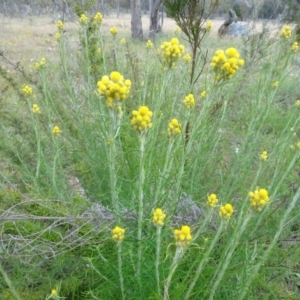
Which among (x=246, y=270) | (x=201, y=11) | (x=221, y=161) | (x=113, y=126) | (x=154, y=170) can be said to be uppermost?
(x=201, y=11)

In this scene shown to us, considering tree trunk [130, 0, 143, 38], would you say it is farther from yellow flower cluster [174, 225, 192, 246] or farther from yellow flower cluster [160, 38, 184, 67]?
yellow flower cluster [174, 225, 192, 246]

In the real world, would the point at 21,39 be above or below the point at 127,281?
below

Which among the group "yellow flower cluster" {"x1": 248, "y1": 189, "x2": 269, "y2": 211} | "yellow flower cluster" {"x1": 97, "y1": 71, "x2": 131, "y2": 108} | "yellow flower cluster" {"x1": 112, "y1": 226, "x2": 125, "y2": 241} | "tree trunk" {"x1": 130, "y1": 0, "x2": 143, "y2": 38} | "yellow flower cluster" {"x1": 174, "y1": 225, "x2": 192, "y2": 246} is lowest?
"tree trunk" {"x1": 130, "y1": 0, "x2": 143, "y2": 38}

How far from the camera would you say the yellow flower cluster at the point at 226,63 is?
133 centimetres

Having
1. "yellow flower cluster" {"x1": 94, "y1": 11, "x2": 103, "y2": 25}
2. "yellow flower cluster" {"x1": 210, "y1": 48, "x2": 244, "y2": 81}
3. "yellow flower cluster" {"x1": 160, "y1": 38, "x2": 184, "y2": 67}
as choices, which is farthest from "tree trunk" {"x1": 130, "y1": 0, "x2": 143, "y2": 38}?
"yellow flower cluster" {"x1": 210, "y1": 48, "x2": 244, "y2": 81}

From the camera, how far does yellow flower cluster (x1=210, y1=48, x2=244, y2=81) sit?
1330 mm

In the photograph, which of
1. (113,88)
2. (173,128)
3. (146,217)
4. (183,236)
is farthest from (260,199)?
(146,217)

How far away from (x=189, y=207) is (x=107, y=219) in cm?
47

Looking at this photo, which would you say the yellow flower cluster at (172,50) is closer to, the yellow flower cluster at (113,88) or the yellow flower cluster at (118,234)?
the yellow flower cluster at (113,88)

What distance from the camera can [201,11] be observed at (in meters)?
2.75

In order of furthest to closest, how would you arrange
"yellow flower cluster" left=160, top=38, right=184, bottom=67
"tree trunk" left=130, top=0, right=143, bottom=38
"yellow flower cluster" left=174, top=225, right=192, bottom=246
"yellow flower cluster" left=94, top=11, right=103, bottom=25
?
"tree trunk" left=130, top=0, right=143, bottom=38 → "yellow flower cluster" left=94, top=11, right=103, bottom=25 → "yellow flower cluster" left=160, top=38, right=184, bottom=67 → "yellow flower cluster" left=174, top=225, right=192, bottom=246

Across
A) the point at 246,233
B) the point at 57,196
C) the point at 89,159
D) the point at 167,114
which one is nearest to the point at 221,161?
the point at 167,114

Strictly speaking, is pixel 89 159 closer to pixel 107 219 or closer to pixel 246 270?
pixel 107 219

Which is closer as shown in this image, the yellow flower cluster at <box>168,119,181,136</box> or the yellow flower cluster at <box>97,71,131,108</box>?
the yellow flower cluster at <box>97,71,131,108</box>
